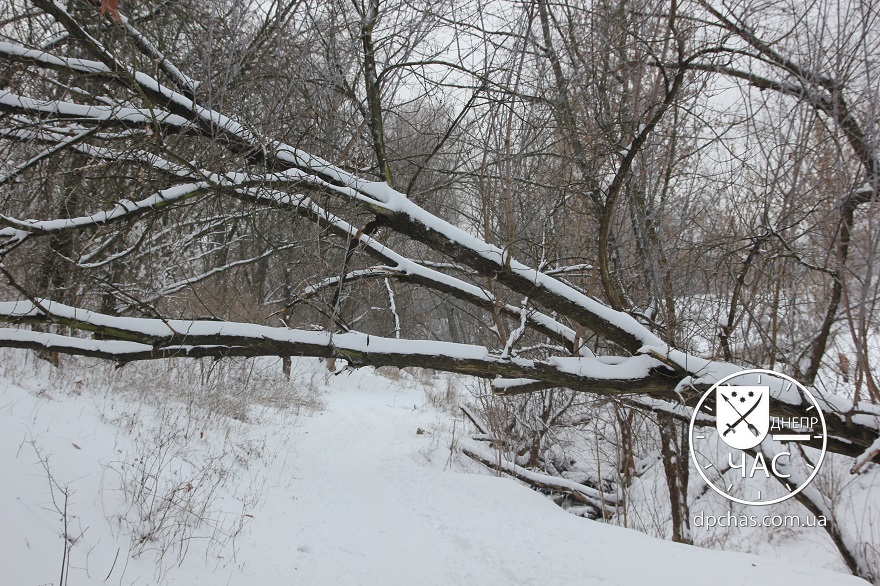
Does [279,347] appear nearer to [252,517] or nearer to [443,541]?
[252,517]

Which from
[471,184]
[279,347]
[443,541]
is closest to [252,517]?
[443,541]

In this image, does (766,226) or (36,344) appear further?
(766,226)

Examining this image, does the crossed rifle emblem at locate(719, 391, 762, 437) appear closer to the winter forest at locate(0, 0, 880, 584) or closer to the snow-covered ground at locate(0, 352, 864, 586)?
the winter forest at locate(0, 0, 880, 584)

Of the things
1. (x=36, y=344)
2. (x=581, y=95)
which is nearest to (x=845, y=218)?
(x=581, y=95)

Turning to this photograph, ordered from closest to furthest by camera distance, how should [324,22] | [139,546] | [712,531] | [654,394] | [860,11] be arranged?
[860,11] < [139,546] < [654,394] < [324,22] < [712,531]

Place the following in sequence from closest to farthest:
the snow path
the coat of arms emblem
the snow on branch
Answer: the snow on branch → the coat of arms emblem → the snow path

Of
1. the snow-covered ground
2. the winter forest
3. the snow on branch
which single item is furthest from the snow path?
the snow on branch

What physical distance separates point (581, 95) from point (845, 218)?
1864 millimetres

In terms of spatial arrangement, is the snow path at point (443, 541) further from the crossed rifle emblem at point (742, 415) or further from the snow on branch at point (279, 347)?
the snow on branch at point (279, 347)

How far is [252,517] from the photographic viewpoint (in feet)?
13.7

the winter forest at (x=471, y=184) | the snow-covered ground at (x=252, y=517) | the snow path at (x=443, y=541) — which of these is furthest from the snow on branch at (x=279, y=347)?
the snow path at (x=443, y=541)

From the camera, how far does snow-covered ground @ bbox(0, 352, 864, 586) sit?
2895mm

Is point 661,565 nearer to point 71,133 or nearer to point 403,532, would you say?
point 403,532

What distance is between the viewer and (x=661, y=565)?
3416 mm
